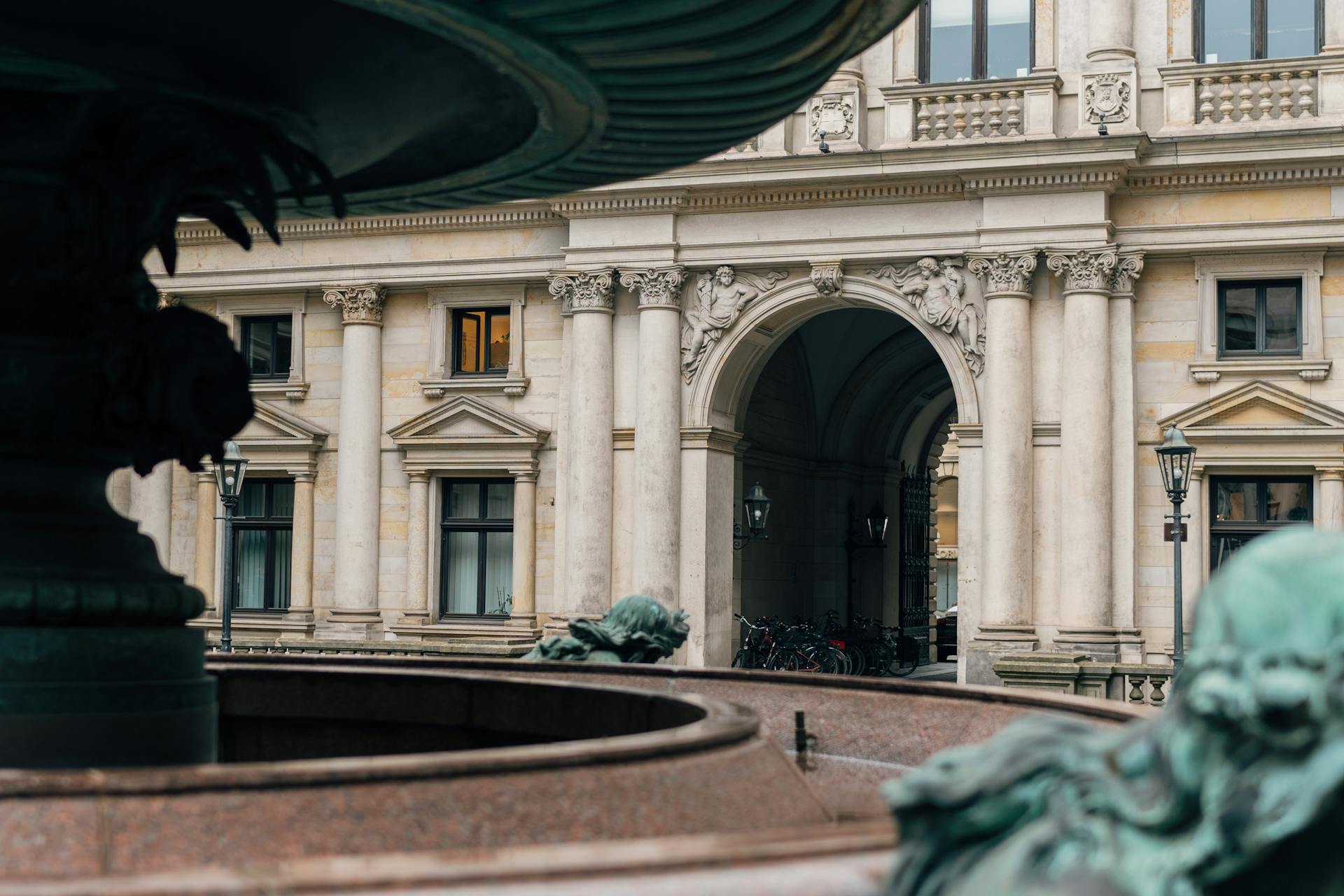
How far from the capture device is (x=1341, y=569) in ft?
8.27

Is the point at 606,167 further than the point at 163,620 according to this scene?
Yes

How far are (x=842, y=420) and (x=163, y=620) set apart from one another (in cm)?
3021

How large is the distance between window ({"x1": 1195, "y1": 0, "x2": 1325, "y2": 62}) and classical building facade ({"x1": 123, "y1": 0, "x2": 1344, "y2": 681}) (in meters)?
0.05

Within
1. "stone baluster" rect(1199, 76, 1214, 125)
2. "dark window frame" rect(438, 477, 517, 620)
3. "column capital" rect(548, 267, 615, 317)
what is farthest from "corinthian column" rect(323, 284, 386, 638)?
"stone baluster" rect(1199, 76, 1214, 125)

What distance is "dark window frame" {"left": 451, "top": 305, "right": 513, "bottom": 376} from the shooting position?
30.1 m

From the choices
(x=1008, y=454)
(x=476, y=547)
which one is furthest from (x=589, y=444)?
(x=1008, y=454)

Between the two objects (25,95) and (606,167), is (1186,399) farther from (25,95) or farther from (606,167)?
(25,95)

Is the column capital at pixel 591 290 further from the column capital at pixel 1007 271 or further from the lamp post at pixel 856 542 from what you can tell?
the lamp post at pixel 856 542

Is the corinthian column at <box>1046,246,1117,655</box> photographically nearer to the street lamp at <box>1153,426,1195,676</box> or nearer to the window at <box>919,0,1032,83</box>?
the window at <box>919,0,1032,83</box>

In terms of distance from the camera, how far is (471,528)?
3009 centimetres

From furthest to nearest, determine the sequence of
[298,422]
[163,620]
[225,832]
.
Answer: [298,422] → [163,620] → [225,832]

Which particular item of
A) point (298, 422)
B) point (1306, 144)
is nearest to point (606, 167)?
point (1306, 144)

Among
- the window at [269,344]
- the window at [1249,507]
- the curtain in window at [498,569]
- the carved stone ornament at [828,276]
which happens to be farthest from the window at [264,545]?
the window at [1249,507]

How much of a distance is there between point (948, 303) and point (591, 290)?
577 centimetres
